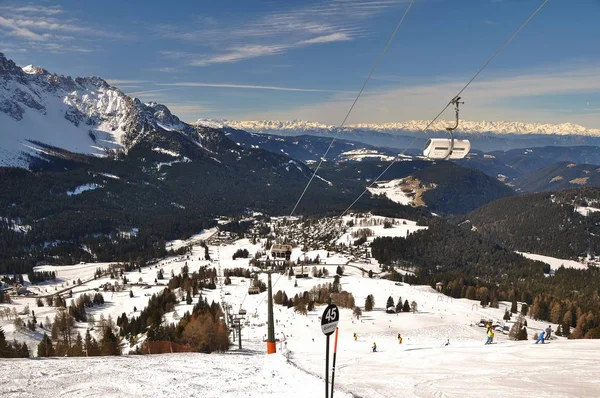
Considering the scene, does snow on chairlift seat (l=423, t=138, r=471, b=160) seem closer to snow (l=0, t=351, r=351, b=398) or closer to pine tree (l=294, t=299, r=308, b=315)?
snow (l=0, t=351, r=351, b=398)

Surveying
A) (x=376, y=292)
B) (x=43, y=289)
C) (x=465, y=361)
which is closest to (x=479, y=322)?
(x=376, y=292)

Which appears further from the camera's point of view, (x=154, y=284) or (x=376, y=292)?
(x=154, y=284)

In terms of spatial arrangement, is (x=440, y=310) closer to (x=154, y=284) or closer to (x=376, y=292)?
(x=376, y=292)

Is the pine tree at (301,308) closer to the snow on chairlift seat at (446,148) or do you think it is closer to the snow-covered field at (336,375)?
the snow-covered field at (336,375)

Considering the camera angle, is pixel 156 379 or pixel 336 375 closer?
pixel 156 379

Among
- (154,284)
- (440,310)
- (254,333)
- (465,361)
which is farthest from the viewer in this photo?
(154,284)

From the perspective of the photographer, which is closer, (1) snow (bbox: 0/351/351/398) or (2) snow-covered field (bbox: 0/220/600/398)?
(1) snow (bbox: 0/351/351/398)

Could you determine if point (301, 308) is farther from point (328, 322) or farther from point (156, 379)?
point (328, 322)

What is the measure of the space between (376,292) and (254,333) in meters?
64.2

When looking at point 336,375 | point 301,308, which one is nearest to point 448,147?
point 336,375

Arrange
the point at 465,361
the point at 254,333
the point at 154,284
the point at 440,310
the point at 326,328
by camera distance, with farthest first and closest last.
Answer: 1. the point at 154,284
2. the point at 440,310
3. the point at 254,333
4. the point at 465,361
5. the point at 326,328

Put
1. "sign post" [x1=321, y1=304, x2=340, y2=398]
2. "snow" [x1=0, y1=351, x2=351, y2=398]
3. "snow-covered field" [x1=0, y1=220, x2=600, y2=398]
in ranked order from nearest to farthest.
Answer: "sign post" [x1=321, y1=304, x2=340, y2=398], "snow" [x1=0, y1=351, x2=351, y2=398], "snow-covered field" [x1=0, y1=220, x2=600, y2=398]

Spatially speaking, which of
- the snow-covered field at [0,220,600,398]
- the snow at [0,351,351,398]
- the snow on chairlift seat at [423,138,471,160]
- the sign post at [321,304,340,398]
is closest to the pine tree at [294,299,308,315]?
the snow-covered field at [0,220,600,398]

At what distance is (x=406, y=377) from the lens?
21141mm
